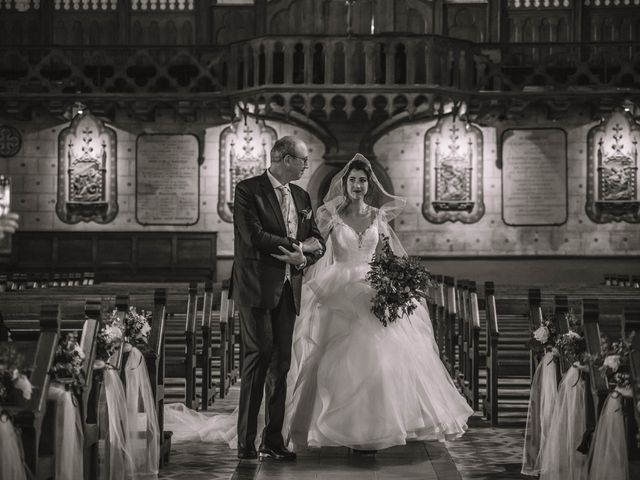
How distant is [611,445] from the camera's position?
505 centimetres

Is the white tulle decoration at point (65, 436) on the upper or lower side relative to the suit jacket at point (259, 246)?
lower

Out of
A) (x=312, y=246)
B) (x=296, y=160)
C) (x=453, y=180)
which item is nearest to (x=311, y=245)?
(x=312, y=246)

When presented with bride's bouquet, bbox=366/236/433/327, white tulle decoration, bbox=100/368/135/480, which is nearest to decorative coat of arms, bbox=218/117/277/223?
bride's bouquet, bbox=366/236/433/327

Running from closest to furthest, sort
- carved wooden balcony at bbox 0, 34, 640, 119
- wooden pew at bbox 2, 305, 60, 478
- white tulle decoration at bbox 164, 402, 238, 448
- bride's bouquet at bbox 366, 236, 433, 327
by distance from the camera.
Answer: wooden pew at bbox 2, 305, 60, 478, bride's bouquet at bbox 366, 236, 433, 327, white tulle decoration at bbox 164, 402, 238, 448, carved wooden balcony at bbox 0, 34, 640, 119

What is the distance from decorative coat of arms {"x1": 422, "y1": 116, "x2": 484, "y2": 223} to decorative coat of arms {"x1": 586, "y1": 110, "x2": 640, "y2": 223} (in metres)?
2.10

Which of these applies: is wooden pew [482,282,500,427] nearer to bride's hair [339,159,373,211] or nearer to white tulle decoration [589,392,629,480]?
bride's hair [339,159,373,211]

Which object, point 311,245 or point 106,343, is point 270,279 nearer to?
point 311,245

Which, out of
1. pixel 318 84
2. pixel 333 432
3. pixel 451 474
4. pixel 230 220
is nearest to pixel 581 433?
pixel 451 474

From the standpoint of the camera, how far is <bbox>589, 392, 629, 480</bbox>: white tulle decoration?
5008mm

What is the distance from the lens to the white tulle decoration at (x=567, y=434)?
5578 mm

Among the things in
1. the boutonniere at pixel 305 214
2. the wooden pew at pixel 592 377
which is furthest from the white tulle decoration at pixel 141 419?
the wooden pew at pixel 592 377

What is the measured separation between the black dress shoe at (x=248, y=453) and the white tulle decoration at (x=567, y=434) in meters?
1.90

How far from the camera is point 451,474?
21.3 feet

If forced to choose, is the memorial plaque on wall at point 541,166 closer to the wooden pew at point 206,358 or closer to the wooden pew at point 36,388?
the wooden pew at point 206,358
